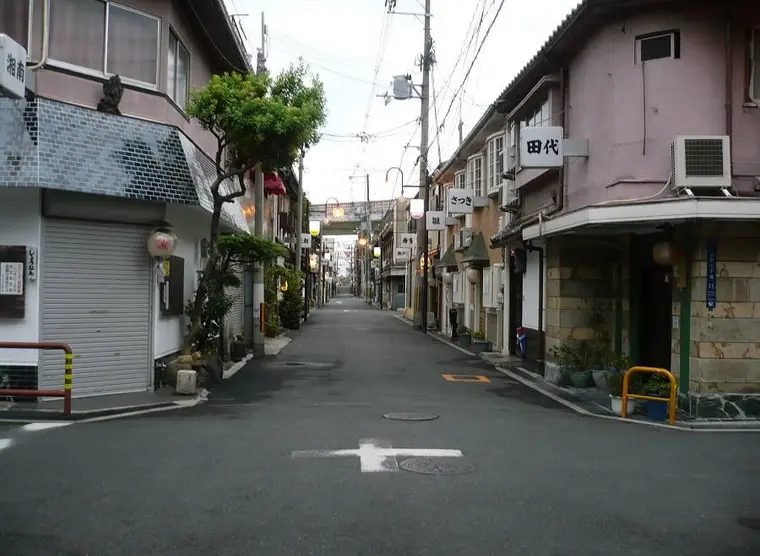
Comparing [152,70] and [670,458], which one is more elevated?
[152,70]

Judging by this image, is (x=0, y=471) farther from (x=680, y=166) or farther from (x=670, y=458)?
(x=680, y=166)

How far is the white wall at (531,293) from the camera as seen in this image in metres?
17.6

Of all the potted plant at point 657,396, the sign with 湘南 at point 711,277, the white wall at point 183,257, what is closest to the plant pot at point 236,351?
the white wall at point 183,257

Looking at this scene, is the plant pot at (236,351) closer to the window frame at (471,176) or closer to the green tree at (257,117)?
the green tree at (257,117)

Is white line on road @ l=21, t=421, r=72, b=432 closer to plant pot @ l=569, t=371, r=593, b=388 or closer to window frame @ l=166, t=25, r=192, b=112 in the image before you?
window frame @ l=166, t=25, r=192, b=112

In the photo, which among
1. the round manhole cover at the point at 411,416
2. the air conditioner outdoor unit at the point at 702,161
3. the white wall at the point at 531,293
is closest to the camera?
the air conditioner outdoor unit at the point at 702,161

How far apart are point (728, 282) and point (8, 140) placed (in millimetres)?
12014

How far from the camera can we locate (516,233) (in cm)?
1711

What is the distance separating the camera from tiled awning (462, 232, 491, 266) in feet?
79.5

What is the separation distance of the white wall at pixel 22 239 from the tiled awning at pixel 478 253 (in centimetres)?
1539

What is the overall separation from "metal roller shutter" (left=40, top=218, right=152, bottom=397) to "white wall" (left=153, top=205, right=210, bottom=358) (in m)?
0.41

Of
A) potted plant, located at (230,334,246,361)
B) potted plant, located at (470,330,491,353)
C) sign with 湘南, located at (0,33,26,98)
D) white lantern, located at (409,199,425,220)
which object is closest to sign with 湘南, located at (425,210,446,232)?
white lantern, located at (409,199,425,220)

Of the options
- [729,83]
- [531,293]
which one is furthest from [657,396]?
[531,293]

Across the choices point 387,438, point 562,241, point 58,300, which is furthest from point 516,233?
point 58,300
